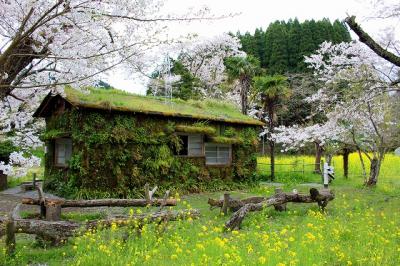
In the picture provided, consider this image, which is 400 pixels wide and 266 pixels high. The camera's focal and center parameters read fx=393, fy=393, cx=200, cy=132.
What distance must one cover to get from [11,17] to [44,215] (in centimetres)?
430

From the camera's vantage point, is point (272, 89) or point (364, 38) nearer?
point (364, 38)

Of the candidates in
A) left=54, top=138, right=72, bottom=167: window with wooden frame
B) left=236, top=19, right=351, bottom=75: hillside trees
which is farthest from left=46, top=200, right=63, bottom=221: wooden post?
left=236, top=19, right=351, bottom=75: hillside trees

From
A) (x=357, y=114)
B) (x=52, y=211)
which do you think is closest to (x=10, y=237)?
(x=52, y=211)

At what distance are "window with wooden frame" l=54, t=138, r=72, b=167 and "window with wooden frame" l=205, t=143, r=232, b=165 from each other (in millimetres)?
5982

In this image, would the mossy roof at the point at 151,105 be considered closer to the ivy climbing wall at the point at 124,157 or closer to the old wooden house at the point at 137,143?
the old wooden house at the point at 137,143

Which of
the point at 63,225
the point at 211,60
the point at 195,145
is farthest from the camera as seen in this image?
the point at 211,60

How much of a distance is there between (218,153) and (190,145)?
175cm

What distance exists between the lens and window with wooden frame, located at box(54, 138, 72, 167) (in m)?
15.7

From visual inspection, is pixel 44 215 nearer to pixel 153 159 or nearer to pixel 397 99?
pixel 153 159

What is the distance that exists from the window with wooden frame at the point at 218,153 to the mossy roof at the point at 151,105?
1257 mm

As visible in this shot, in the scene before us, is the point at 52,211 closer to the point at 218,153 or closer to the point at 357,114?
the point at 218,153

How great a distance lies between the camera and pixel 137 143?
15047 mm

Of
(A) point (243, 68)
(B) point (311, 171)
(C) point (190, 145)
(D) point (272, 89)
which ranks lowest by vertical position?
(B) point (311, 171)

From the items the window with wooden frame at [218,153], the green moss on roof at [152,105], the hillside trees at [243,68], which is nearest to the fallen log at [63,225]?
the green moss on roof at [152,105]
